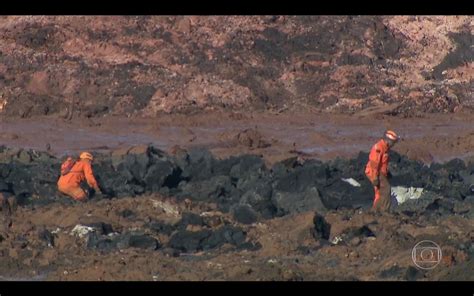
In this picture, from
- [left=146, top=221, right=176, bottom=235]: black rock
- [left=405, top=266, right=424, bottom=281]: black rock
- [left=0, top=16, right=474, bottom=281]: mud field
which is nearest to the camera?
[left=405, top=266, right=424, bottom=281]: black rock

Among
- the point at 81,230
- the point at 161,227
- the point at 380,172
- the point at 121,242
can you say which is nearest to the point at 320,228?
the point at 380,172

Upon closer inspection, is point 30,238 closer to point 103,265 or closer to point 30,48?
point 103,265

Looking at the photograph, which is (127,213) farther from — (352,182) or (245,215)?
(352,182)

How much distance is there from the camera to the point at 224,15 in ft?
112

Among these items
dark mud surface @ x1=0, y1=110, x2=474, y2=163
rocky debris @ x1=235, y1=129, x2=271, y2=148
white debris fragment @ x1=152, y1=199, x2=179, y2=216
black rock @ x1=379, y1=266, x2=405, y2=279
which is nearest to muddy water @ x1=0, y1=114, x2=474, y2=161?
dark mud surface @ x1=0, y1=110, x2=474, y2=163

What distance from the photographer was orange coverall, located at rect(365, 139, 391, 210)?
20406 millimetres

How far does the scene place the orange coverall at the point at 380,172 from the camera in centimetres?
2041

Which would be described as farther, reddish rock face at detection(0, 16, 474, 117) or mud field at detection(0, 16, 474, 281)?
reddish rock face at detection(0, 16, 474, 117)

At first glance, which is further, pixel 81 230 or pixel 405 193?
pixel 405 193

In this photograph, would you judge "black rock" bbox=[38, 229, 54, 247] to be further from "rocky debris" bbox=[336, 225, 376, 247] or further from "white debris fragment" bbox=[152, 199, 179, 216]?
"rocky debris" bbox=[336, 225, 376, 247]

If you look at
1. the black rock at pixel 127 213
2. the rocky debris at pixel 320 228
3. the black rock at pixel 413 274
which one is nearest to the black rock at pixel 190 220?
the black rock at pixel 127 213

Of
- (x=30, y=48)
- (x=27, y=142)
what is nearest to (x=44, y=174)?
(x=27, y=142)

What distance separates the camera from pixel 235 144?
27547 millimetres

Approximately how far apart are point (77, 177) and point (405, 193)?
471 centimetres
